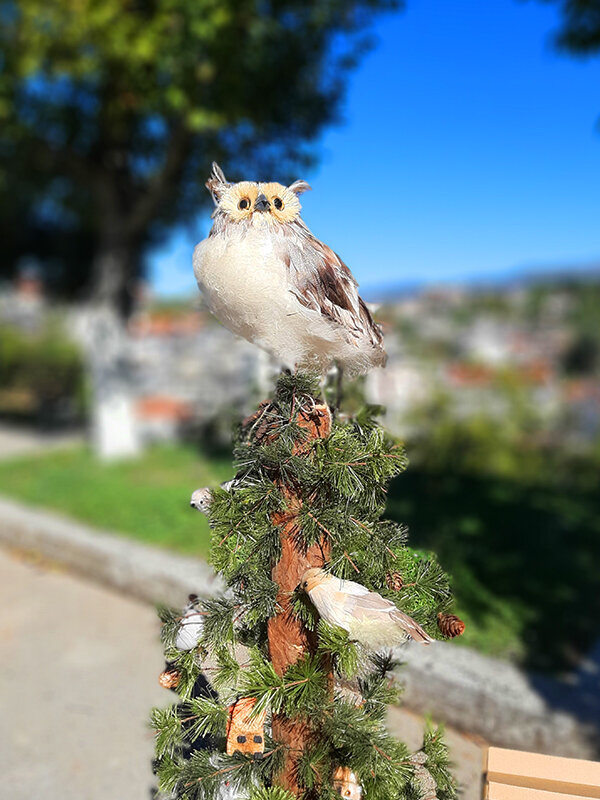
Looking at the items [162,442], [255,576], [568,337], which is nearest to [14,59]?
[162,442]

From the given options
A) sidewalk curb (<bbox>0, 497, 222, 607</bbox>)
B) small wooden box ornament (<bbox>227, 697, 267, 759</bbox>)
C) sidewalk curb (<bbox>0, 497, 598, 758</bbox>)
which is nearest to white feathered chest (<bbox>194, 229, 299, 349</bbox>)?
small wooden box ornament (<bbox>227, 697, 267, 759</bbox>)

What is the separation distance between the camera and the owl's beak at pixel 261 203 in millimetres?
1574

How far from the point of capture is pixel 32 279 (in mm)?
11422

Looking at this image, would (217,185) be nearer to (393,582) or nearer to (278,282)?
(278,282)

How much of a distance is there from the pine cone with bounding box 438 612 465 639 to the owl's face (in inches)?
44.8

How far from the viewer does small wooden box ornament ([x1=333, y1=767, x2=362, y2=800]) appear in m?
1.65

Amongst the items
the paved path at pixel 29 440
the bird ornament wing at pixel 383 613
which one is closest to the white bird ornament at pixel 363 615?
the bird ornament wing at pixel 383 613

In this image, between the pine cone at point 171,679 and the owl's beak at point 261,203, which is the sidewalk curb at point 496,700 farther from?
the owl's beak at point 261,203

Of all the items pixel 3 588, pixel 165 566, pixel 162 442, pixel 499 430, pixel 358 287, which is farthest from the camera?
pixel 162 442

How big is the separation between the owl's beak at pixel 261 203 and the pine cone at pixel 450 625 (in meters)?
1.18

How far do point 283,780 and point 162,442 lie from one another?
820cm

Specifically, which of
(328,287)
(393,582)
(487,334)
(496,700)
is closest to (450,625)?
(393,582)

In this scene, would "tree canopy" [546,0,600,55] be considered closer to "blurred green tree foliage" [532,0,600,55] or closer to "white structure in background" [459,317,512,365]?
"blurred green tree foliage" [532,0,600,55]

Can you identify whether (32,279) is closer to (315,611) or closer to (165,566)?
(165,566)
